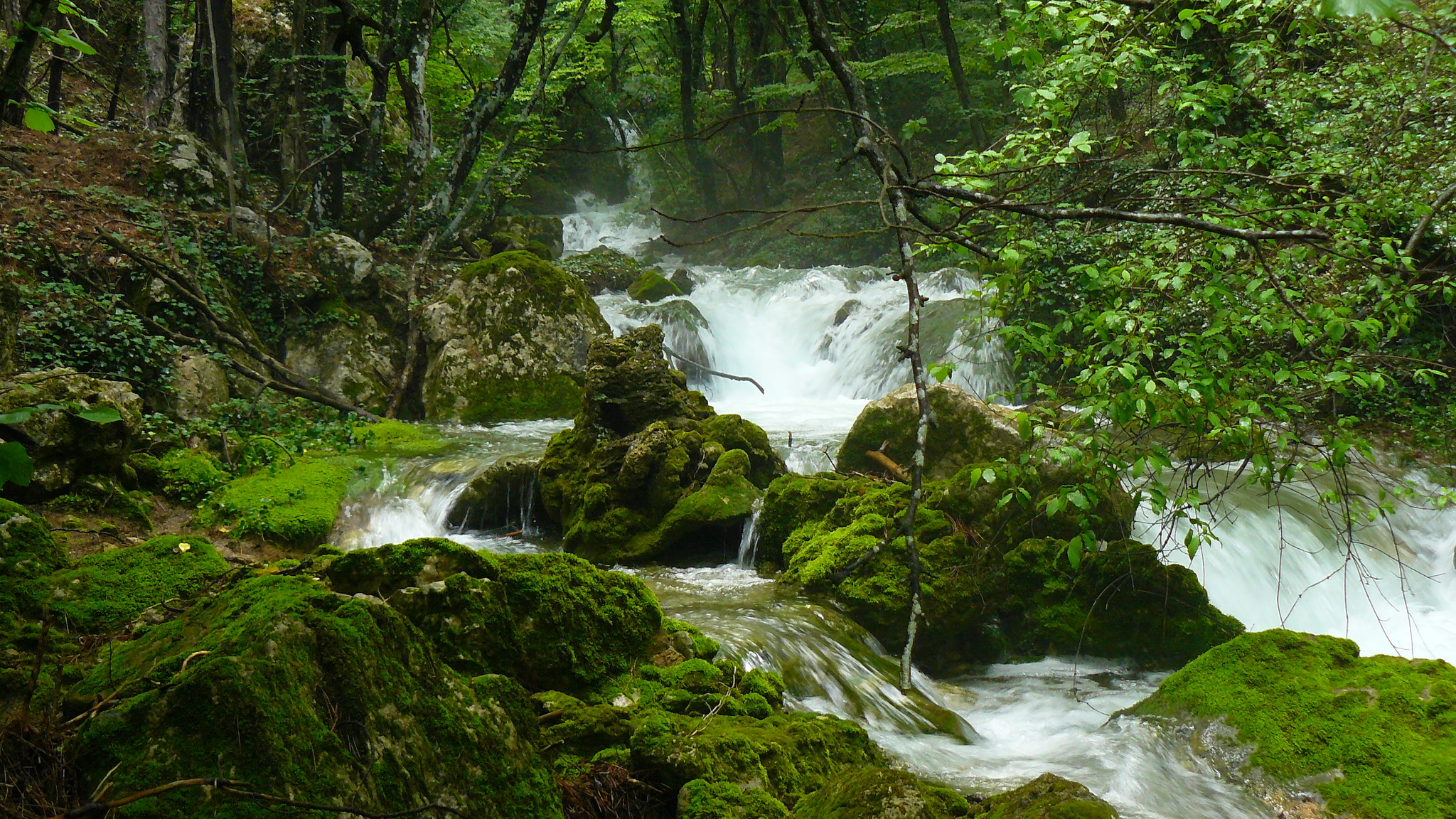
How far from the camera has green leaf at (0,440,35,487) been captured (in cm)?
130

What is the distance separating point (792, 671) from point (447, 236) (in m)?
11.0

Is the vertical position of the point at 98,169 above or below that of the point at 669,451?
above

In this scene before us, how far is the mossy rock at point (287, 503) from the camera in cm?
686

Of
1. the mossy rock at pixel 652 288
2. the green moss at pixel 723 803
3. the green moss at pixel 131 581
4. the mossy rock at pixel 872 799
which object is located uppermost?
the mossy rock at pixel 652 288

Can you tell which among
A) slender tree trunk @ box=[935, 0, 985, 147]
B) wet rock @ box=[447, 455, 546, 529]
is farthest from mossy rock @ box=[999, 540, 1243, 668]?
slender tree trunk @ box=[935, 0, 985, 147]

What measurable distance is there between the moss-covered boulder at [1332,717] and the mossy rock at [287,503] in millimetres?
6680

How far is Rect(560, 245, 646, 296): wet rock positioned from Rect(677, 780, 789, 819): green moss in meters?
17.1

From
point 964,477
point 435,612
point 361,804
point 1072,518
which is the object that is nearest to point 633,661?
point 435,612

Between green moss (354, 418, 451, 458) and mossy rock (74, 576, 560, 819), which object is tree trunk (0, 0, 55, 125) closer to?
mossy rock (74, 576, 560, 819)

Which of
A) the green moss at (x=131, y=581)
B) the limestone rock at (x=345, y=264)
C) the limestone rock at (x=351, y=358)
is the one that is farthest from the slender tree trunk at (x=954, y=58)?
the green moss at (x=131, y=581)

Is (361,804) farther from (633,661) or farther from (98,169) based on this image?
(98,169)

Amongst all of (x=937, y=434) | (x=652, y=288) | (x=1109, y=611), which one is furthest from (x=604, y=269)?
(x=1109, y=611)

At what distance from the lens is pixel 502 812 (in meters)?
2.31

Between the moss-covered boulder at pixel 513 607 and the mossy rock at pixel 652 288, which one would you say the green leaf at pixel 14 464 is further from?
the mossy rock at pixel 652 288
